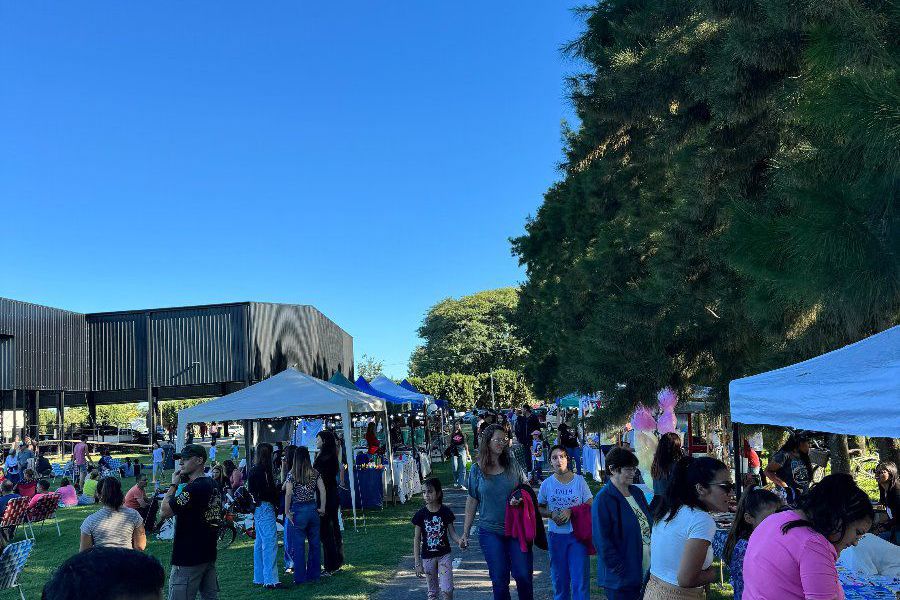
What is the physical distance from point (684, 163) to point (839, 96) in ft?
14.3

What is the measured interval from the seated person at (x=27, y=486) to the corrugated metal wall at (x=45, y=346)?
2251cm

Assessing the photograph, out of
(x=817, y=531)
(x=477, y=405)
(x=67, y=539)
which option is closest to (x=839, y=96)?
(x=817, y=531)

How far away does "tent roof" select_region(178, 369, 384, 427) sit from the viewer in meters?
11.7

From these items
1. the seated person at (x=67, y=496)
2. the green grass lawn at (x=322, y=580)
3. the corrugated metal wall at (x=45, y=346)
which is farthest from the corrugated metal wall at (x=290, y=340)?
the green grass lawn at (x=322, y=580)

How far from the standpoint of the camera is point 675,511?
3639 millimetres

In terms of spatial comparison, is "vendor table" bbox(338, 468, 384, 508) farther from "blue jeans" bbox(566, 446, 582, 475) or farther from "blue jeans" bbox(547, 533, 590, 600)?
"blue jeans" bbox(547, 533, 590, 600)

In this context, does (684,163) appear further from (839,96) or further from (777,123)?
(839,96)

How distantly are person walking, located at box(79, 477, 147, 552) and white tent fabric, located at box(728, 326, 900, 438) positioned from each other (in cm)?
473

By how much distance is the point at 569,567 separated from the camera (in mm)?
5945

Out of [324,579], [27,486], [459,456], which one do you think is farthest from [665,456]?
[27,486]

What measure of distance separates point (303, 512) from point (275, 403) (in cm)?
341

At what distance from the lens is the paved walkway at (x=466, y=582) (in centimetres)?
782

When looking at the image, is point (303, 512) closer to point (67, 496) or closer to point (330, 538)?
point (330, 538)

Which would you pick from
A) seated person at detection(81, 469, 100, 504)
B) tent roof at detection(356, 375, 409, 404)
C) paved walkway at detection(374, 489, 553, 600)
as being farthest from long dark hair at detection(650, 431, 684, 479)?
seated person at detection(81, 469, 100, 504)
